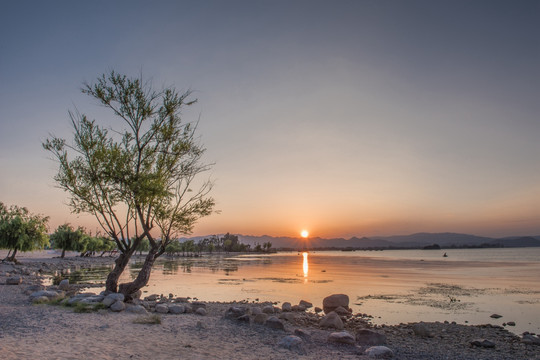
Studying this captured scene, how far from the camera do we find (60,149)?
2286cm

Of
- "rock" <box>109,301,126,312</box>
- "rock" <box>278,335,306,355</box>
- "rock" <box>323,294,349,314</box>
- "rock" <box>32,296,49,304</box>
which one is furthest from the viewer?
"rock" <box>323,294,349,314</box>

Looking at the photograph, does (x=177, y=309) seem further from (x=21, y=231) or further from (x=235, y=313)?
(x=21, y=231)

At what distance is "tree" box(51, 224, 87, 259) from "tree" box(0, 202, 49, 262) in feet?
112

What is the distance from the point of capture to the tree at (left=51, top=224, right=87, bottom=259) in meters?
91.3

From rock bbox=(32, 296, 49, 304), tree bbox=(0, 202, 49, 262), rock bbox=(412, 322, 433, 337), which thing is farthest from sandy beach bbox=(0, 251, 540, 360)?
tree bbox=(0, 202, 49, 262)

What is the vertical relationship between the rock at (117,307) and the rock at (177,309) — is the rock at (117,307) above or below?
above

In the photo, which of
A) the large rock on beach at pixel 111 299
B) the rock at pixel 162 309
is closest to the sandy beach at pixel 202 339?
the large rock on beach at pixel 111 299

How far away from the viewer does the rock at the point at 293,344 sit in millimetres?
12526

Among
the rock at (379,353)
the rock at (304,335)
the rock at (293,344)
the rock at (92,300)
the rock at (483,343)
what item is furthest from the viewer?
the rock at (92,300)

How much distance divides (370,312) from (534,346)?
30.6 feet

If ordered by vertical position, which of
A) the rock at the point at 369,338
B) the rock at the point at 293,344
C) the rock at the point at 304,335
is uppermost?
the rock at the point at 293,344

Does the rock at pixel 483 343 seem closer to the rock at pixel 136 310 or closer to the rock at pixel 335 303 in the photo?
the rock at pixel 335 303

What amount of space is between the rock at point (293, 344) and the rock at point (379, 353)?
235cm

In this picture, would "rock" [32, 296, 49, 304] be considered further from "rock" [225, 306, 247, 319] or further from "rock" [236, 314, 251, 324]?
"rock" [236, 314, 251, 324]
